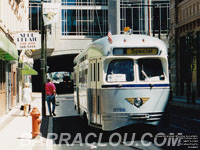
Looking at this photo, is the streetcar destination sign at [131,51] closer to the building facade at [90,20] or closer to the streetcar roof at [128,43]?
the streetcar roof at [128,43]

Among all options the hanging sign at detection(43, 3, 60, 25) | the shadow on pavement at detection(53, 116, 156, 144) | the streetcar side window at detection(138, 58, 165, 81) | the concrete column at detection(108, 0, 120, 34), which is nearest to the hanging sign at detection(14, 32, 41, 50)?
the hanging sign at detection(43, 3, 60, 25)

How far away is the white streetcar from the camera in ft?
36.1

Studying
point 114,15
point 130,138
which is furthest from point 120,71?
point 114,15

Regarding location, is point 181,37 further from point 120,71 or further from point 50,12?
point 120,71

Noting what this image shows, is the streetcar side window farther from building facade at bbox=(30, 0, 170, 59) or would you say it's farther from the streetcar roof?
building facade at bbox=(30, 0, 170, 59)

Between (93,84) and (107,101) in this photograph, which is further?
(93,84)

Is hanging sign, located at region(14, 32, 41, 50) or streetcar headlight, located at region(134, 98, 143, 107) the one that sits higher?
hanging sign, located at region(14, 32, 41, 50)

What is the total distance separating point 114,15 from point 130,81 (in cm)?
4388

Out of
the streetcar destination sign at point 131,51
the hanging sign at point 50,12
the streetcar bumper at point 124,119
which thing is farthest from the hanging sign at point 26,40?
the streetcar bumper at point 124,119

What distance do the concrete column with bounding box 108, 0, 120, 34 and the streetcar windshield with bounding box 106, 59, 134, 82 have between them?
4228 centimetres

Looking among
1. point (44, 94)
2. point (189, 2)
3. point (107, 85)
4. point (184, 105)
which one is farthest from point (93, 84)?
point (189, 2)

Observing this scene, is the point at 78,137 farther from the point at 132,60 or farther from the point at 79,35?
the point at 79,35

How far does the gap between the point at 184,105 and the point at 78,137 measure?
48.9 ft

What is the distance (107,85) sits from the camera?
36.4 ft
